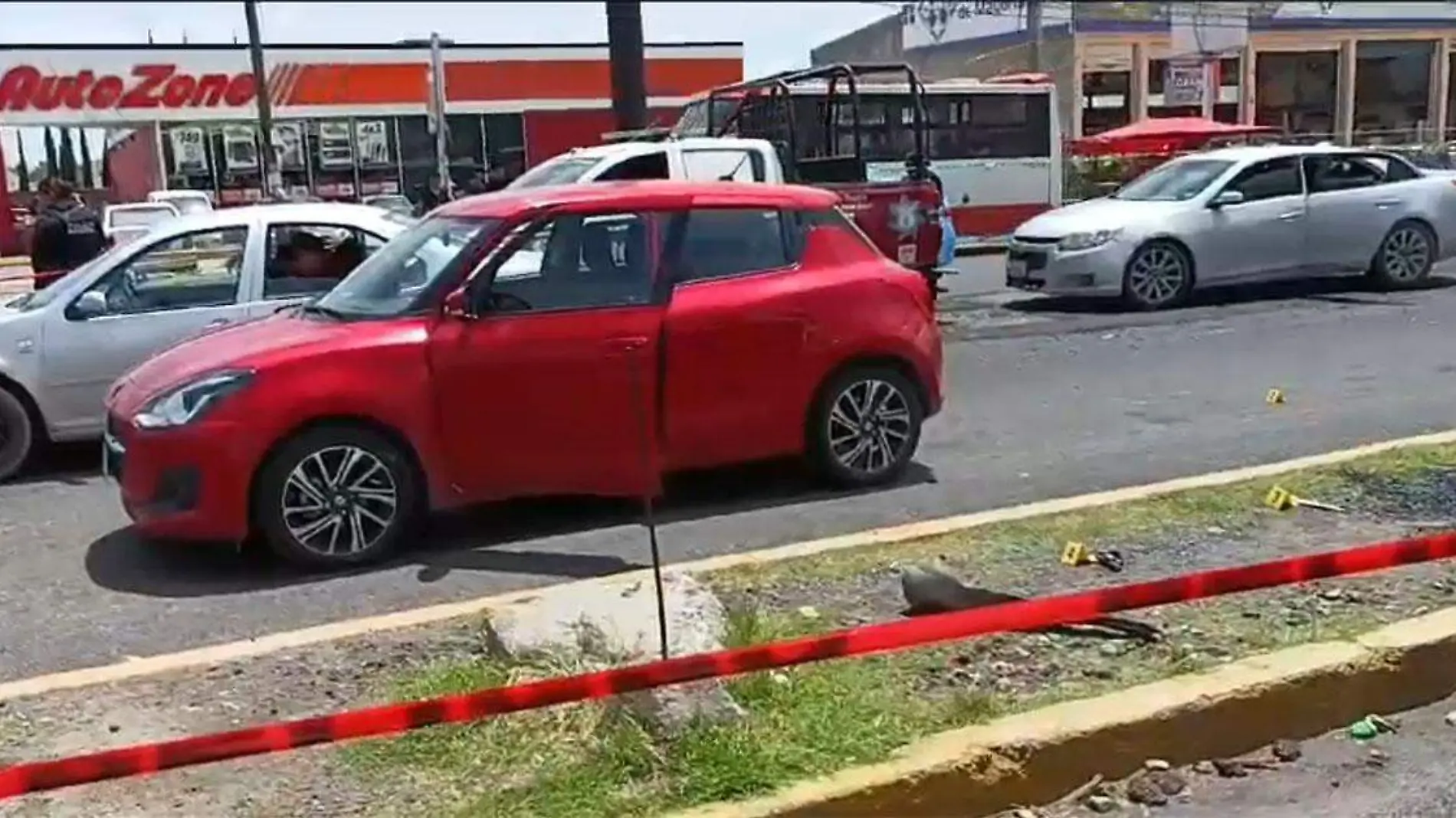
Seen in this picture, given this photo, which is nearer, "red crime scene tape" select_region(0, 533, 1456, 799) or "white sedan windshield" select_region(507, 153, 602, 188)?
"red crime scene tape" select_region(0, 533, 1456, 799)

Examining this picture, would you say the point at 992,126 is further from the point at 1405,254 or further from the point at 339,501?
the point at 339,501

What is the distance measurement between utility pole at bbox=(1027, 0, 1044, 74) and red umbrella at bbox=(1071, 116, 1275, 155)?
22.3 feet

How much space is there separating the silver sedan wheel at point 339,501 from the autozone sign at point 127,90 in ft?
88.9

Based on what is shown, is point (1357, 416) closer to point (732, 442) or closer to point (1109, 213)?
point (732, 442)

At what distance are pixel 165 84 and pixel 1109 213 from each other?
2335cm

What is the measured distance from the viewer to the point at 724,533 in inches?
260

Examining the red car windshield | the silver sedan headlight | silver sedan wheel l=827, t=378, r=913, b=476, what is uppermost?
the red car windshield

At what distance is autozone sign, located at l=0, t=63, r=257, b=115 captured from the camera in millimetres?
30156

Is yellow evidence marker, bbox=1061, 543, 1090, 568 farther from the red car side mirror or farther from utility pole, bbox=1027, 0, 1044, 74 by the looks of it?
utility pole, bbox=1027, 0, 1044, 74

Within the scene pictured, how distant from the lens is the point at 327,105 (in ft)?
107

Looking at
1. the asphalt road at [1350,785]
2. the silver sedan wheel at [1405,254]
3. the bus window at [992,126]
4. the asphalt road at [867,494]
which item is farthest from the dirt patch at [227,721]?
the bus window at [992,126]

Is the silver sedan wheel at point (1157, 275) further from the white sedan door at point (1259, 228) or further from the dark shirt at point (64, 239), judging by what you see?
the dark shirt at point (64, 239)

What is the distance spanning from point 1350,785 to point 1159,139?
89.9 feet

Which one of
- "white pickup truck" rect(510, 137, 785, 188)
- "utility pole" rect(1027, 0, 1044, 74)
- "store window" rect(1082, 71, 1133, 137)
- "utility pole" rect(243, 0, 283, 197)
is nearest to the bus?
"white pickup truck" rect(510, 137, 785, 188)
